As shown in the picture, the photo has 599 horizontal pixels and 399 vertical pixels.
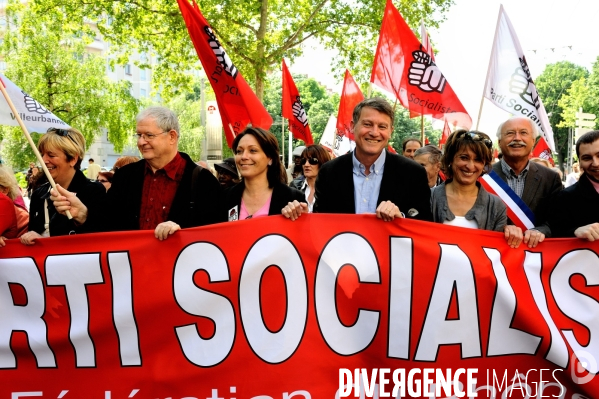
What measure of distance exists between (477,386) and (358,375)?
667 millimetres

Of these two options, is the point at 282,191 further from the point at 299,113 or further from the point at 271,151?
the point at 299,113

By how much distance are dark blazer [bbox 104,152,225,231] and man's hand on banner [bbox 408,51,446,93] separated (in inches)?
166

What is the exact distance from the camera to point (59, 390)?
3699 mm

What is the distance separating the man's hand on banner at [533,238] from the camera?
146 inches

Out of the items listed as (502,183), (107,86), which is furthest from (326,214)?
(107,86)

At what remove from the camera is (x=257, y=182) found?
4066 millimetres

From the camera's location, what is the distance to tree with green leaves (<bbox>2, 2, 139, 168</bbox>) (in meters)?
25.6

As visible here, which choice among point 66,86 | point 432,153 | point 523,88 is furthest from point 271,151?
point 66,86

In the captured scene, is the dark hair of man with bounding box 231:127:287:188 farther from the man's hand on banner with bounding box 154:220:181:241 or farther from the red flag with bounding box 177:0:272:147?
the red flag with bounding box 177:0:272:147

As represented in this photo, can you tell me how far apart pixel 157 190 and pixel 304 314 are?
1.21 m

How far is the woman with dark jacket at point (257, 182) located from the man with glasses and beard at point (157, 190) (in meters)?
0.16

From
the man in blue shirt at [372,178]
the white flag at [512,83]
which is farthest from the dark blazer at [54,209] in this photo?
the white flag at [512,83]

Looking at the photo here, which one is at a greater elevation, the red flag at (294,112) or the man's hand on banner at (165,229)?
the red flag at (294,112)

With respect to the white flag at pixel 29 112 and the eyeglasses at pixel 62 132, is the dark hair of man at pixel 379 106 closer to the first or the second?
the eyeglasses at pixel 62 132
